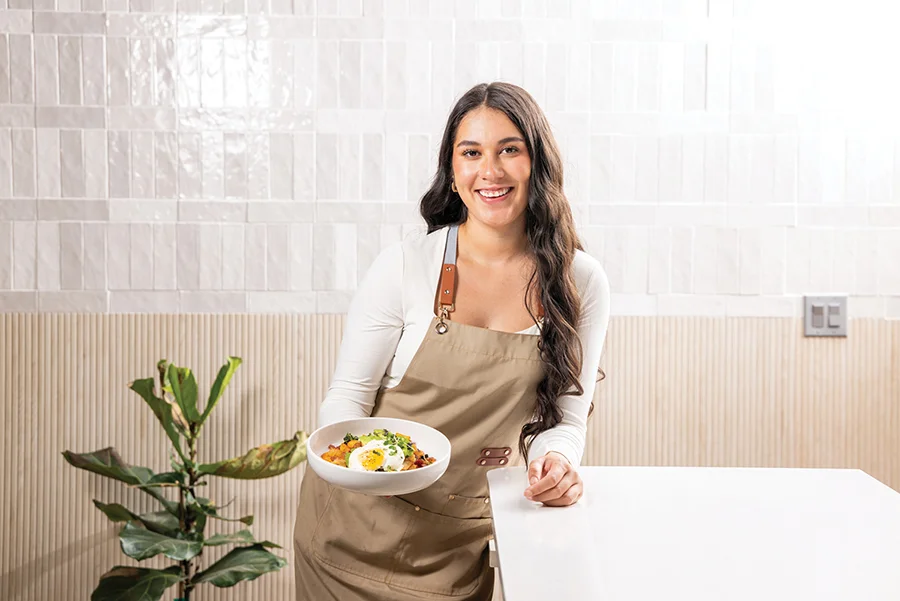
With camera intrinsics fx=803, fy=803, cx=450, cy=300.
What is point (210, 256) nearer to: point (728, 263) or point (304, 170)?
point (304, 170)

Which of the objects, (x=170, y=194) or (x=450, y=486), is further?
(x=170, y=194)

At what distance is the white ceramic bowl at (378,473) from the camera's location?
1.33m

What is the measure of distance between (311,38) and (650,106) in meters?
1.14

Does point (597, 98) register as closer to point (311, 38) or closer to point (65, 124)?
point (311, 38)

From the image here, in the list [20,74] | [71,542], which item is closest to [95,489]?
[71,542]

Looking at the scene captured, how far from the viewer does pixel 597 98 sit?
104 inches

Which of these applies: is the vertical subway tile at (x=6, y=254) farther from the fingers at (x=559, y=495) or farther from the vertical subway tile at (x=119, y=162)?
the fingers at (x=559, y=495)

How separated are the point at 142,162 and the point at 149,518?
3.73 feet

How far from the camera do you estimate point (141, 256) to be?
2652 mm

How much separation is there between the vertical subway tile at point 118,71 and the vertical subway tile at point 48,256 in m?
0.46

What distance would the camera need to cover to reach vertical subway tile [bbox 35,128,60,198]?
2.63 m

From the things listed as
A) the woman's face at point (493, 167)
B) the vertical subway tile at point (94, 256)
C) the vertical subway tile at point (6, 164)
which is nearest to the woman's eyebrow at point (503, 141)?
the woman's face at point (493, 167)

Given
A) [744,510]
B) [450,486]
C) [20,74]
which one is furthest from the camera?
[20,74]

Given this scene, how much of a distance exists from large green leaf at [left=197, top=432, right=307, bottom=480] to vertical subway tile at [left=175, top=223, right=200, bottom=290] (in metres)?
0.61
